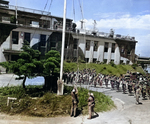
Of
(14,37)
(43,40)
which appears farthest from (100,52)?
(14,37)

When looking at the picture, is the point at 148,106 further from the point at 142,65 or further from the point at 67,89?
the point at 142,65

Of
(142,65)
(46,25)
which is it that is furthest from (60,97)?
(142,65)

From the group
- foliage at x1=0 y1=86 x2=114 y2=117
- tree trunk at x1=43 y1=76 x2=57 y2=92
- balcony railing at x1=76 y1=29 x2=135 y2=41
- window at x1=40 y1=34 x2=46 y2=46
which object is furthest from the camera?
balcony railing at x1=76 y1=29 x2=135 y2=41

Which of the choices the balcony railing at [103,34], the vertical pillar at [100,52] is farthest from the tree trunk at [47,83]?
the vertical pillar at [100,52]

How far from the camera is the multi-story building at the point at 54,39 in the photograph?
27.4 meters

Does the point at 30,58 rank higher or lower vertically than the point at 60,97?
higher

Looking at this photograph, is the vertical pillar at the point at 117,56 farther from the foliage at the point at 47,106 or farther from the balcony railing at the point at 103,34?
the foliage at the point at 47,106

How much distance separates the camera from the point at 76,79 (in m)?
19.3

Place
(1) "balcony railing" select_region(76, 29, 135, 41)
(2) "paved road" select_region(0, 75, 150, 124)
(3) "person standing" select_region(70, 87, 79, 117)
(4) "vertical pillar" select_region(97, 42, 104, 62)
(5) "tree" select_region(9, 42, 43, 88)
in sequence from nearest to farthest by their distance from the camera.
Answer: (2) "paved road" select_region(0, 75, 150, 124)
(3) "person standing" select_region(70, 87, 79, 117)
(5) "tree" select_region(9, 42, 43, 88)
(1) "balcony railing" select_region(76, 29, 135, 41)
(4) "vertical pillar" select_region(97, 42, 104, 62)

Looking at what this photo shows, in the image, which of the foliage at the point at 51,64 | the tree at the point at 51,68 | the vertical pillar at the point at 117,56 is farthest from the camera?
the vertical pillar at the point at 117,56

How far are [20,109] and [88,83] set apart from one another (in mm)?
12068

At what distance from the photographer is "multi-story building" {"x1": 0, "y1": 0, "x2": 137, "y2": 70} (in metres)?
27.4

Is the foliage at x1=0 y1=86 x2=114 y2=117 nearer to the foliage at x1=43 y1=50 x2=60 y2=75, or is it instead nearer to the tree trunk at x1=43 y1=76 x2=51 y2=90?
the foliage at x1=43 y1=50 x2=60 y2=75

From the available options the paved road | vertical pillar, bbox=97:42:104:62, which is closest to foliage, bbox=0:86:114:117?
the paved road
